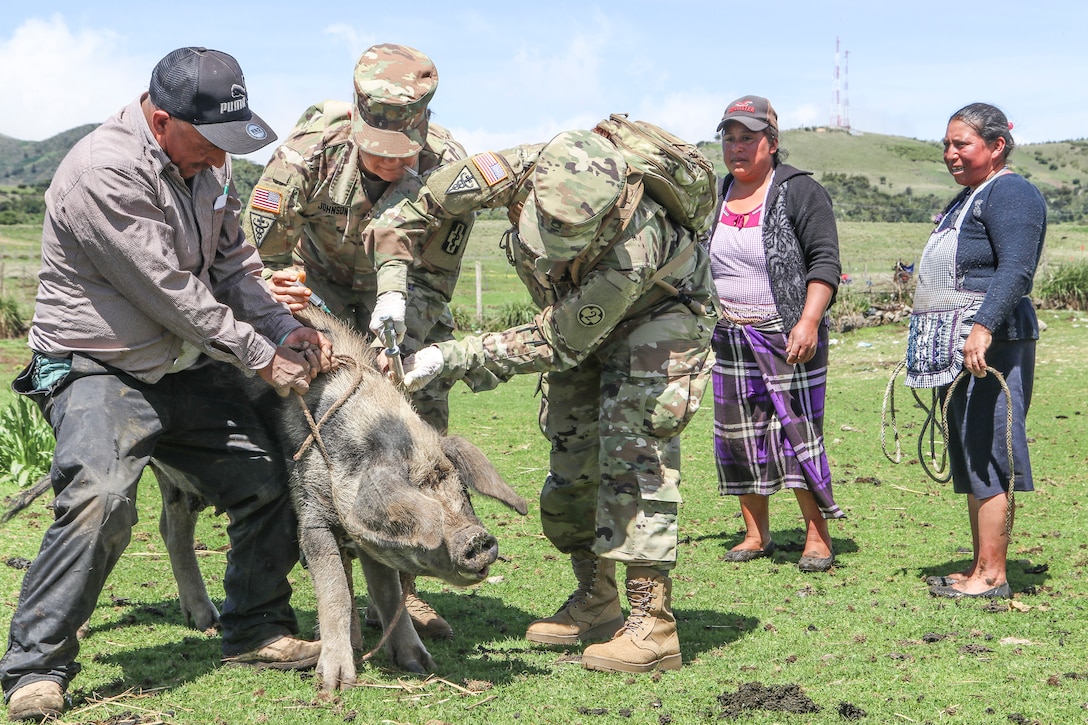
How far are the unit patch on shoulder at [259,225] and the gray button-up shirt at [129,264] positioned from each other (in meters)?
0.98

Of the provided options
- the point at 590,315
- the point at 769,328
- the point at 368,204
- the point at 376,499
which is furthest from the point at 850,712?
the point at 368,204

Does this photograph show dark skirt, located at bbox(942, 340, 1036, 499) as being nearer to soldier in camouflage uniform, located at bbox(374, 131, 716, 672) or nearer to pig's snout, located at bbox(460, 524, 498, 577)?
soldier in camouflage uniform, located at bbox(374, 131, 716, 672)

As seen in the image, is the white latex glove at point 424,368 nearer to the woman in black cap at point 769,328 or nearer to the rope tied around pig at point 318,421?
the rope tied around pig at point 318,421

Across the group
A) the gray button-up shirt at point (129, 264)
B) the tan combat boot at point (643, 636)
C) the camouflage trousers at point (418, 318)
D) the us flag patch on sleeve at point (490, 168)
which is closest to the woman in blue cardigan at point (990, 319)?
the tan combat boot at point (643, 636)

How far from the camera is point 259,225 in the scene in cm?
582

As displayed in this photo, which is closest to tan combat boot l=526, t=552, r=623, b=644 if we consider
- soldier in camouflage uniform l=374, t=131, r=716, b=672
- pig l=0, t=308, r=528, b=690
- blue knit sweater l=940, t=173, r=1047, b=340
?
soldier in camouflage uniform l=374, t=131, r=716, b=672

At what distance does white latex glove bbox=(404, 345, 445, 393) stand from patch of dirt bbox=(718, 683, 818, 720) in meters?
2.03

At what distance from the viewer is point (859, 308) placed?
21.6 meters

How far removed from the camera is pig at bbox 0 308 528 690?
15.2 feet

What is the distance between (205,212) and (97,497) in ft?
4.64

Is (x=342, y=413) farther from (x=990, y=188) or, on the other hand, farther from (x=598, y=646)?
(x=990, y=188)

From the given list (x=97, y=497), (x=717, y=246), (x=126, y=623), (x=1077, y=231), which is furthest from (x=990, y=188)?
(x=1077, y=231)

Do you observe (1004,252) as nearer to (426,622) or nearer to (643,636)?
(643,636)

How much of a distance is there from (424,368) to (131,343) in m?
1.34
